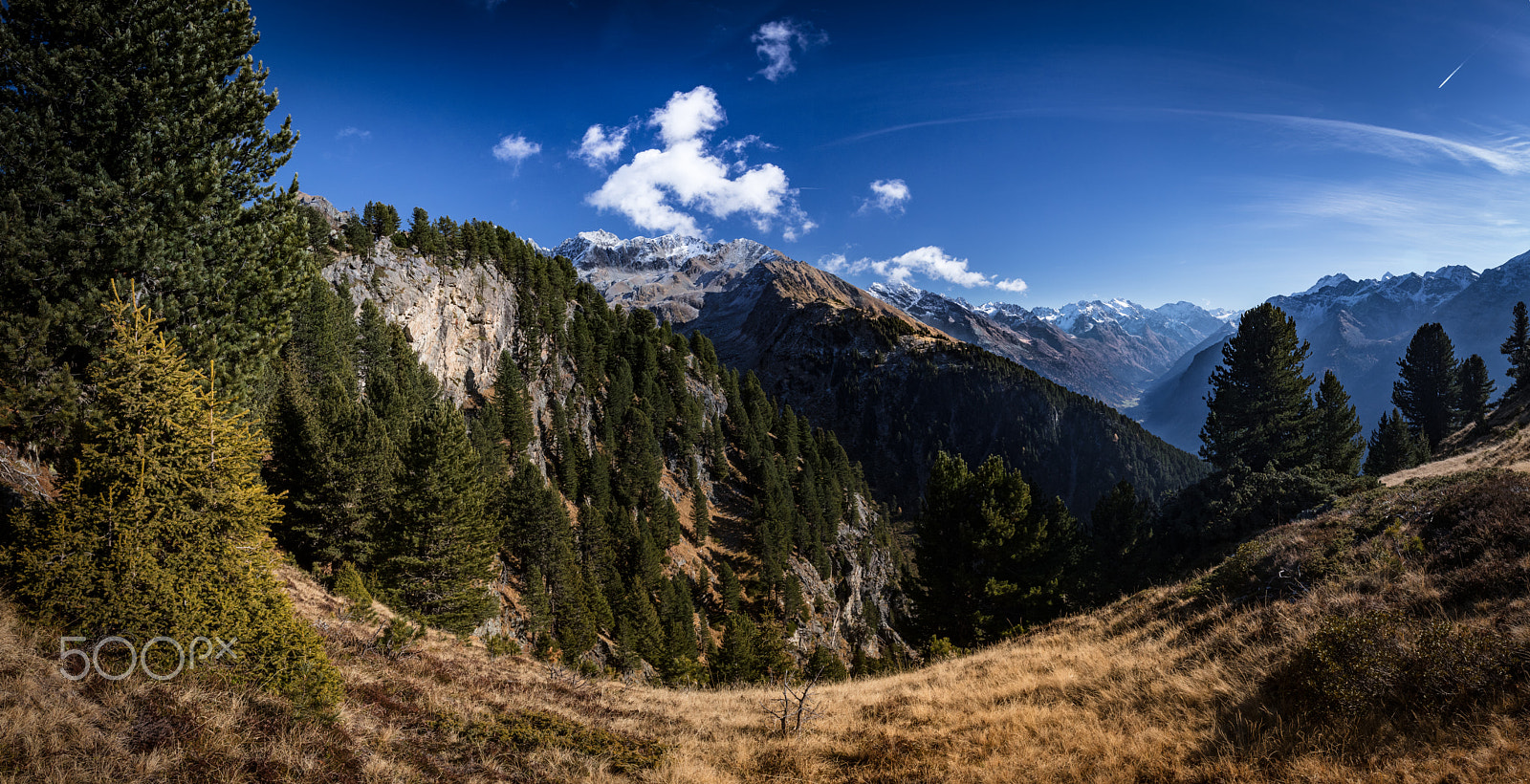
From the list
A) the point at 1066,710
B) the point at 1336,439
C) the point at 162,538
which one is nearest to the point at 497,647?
the point at 162,538

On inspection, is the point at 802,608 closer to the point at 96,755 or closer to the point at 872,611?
the point at 872,611

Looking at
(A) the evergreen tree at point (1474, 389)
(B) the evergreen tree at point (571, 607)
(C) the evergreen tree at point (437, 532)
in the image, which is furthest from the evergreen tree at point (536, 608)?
(A) the evergreen tree at point (1474, 389)

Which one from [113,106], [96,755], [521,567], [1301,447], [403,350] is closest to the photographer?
[96,755]

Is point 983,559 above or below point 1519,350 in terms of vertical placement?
below

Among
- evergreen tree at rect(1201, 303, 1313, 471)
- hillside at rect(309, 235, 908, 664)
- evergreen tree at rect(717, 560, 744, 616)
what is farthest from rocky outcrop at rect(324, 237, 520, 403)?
evergreen tree at rect(1201, 303, 1313, 471)

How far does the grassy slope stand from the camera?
5.82 m

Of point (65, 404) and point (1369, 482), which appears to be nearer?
point (65, 404)

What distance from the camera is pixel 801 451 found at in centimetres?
11006

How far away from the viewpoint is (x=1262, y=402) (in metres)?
35.9

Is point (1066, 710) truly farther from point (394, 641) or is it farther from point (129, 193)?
point (129, 193)

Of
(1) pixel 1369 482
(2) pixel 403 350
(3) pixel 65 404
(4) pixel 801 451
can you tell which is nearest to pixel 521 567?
(2) pixel 403 350

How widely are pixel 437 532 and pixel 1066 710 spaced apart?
26.9 meters

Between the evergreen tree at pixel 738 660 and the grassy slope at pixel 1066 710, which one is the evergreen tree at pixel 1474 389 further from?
the evergreen tree at pixel 738 660

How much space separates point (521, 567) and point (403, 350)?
27.6 meters
